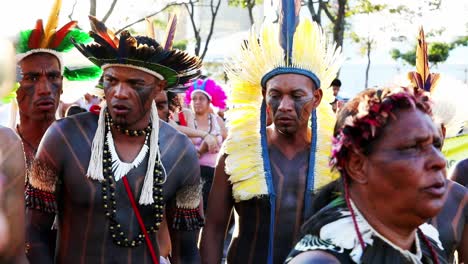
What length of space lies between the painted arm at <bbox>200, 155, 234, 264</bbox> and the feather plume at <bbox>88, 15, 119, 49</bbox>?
3.36 ft

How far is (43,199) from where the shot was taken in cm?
491

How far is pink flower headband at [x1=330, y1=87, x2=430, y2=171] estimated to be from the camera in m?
3.10

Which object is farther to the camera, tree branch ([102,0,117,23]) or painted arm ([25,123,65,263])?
tree branch ([102,0,117,23])

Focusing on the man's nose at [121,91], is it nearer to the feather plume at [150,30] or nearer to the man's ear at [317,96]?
the feather plume at [150,30]

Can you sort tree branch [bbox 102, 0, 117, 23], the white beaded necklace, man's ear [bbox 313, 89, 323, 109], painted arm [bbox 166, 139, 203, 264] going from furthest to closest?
1. tree branch [bbox 102, 0, 117, 23]
2. man's ear [bbox 313, 89, 323, 109]
3. painted arm [bbox 166, 139, 203, 264]
4. the white beaded necklace

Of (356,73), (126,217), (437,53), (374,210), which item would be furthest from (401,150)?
(356,73)

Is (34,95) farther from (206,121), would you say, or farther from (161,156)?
(206,121)

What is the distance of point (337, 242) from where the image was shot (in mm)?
3055

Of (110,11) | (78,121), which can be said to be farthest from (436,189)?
(110,11)

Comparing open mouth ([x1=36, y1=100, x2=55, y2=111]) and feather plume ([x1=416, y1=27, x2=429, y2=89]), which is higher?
feather plume ([x1=416, y1=27, x2=429, y2=89])

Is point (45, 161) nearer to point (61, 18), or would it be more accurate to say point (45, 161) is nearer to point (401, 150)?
point (61, 18)

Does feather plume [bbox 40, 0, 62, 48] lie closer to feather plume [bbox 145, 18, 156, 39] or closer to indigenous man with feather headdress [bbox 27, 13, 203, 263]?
feather plume [bbox 145, 18, 156, 39]

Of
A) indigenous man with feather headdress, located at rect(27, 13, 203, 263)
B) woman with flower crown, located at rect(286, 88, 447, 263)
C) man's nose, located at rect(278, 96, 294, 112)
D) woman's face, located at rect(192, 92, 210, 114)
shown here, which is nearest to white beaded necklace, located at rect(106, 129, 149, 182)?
indigenous man with feather headdress, located at rect(27, 13, 203, 263)

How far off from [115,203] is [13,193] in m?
0.93
